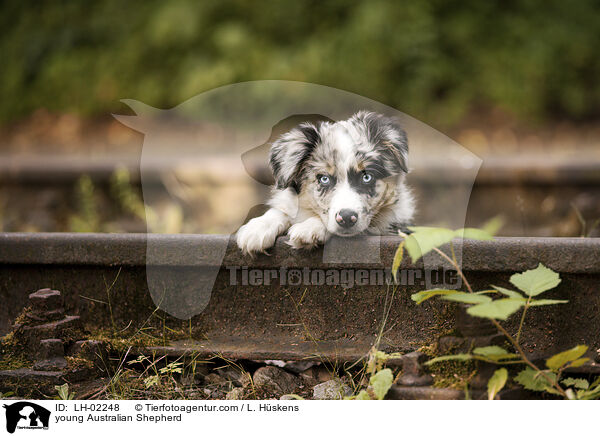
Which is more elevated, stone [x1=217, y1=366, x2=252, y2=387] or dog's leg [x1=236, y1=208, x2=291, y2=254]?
dog's leg [x1=236, y1=208, x2=291, y2=254]

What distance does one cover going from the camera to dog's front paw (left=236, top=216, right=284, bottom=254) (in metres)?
2.13

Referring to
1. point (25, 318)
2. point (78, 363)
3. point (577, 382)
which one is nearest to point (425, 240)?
point (577, 382)

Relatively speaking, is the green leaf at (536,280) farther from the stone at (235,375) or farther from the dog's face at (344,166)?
the stone at (235,375)

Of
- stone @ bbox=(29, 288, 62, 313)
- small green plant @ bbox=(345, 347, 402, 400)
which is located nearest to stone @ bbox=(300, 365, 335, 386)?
small green plant @ bbox=(345, 347, 402, 400)

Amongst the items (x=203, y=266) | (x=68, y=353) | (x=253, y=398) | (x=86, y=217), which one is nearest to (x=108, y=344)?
(x=68, y=353)

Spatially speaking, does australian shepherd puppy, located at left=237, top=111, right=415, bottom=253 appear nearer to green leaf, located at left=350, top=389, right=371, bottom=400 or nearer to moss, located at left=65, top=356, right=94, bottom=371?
green leaf, located at left=350, top=389, right=371, bottom=400

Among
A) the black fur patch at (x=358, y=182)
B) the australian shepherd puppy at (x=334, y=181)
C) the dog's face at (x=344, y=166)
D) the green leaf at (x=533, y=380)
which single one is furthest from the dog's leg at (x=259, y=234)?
the green leaf at (x=533, y=380)

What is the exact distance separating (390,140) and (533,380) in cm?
96

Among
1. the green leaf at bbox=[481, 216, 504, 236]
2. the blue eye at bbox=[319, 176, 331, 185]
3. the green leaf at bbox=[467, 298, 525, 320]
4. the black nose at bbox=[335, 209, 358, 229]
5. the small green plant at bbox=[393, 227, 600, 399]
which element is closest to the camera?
the green leaf at bbox=[467, 298, 525, 320]

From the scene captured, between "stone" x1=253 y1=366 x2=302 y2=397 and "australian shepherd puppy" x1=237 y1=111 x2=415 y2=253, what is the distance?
0.43m

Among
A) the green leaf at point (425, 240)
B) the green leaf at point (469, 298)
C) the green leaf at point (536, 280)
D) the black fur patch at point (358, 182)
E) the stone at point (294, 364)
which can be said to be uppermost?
the black fur patch at point (358, 182)
